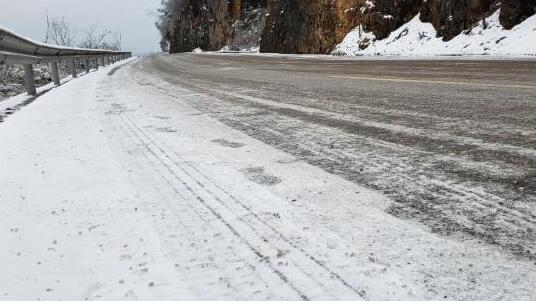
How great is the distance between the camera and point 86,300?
1434mm

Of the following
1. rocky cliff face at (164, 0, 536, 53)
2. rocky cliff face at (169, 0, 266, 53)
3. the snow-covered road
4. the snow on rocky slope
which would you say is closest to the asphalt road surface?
the snow-covered road

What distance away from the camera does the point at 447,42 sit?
19.3 m

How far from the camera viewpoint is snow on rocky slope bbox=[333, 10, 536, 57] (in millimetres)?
15742

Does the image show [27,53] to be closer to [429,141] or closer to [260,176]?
[260,176]

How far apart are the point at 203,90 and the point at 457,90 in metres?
3.86

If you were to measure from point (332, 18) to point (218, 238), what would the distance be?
26316 millimetres

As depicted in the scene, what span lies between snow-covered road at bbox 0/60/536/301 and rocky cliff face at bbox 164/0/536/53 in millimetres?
17918

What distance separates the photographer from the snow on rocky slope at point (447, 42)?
51.6 ft

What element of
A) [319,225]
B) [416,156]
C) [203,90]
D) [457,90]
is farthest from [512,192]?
[203,90]

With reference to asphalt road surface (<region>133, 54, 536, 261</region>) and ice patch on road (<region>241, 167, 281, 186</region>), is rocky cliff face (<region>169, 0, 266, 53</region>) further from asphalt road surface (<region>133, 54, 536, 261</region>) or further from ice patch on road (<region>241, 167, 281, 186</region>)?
ice patch on road (<region>241, 167, 281, 186</region>)

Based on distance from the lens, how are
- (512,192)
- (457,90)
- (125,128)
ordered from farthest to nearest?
(457,90) → (125,128) → (512,192)

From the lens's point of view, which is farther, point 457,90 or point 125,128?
point 457,90

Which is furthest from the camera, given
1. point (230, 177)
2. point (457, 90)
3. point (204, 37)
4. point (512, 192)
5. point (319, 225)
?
point (204, 37)

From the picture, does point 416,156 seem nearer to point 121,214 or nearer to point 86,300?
point 121,214
